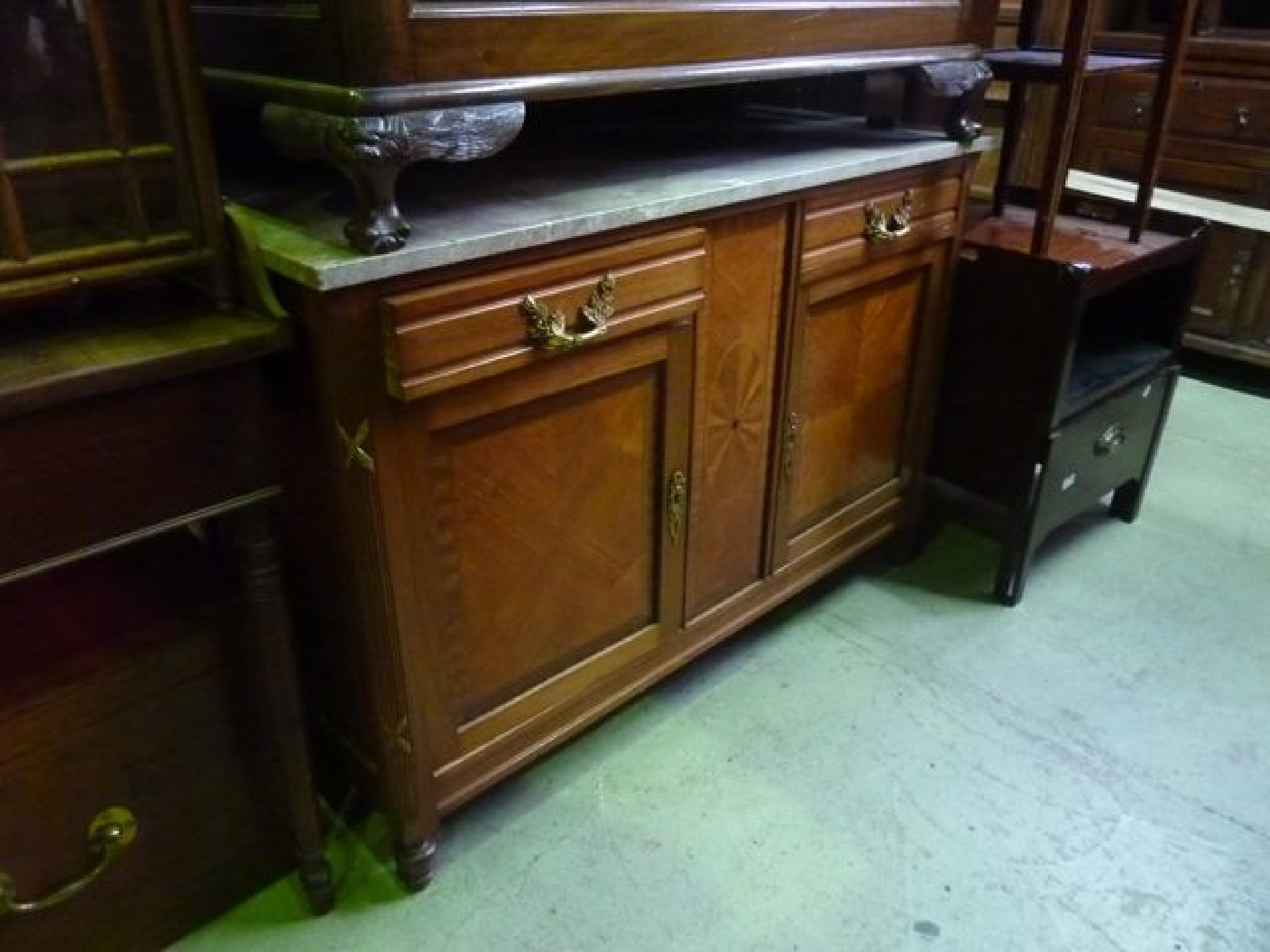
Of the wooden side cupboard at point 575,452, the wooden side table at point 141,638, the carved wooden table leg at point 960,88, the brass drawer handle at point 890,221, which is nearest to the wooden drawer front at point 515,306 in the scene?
the wooden side cupboard at point 575,452

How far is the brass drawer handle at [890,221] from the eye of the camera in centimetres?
141

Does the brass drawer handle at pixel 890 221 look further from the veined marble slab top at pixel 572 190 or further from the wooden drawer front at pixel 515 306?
the wooden drawer front at pixel 515 306

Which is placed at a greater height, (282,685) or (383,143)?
(383,143)

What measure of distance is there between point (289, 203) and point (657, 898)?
3.02 ft

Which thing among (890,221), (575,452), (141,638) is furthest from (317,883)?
(890,221)

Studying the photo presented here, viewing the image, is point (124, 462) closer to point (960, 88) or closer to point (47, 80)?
point (47, 80)

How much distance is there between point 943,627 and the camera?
5.66 feet

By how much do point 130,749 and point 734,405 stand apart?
83 cm

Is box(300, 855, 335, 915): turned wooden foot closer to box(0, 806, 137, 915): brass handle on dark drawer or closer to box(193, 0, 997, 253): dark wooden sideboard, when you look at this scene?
box(0, 806, 137, 915): brass handle on dark drawer

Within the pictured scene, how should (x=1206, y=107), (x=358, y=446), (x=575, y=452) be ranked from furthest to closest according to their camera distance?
(x=1206, y=107) → (x=575, y=452) → (x=358, y=446)

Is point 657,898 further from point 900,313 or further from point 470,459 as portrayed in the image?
point 900,313

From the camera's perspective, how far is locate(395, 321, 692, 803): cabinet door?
1054 millimetres

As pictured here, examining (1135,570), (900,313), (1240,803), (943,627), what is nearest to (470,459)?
(900,313)

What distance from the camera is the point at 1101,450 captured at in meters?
1.79
